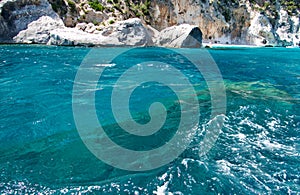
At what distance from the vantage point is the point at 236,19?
200ft

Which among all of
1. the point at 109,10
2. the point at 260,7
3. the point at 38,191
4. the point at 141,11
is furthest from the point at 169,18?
the point at 38,191

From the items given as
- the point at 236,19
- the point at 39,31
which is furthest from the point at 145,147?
the point at 236,19

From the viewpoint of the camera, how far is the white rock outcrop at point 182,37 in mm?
37688

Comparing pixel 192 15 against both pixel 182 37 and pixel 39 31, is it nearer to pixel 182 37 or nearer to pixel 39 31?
pixel 182 37

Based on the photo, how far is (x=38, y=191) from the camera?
3.95 meters

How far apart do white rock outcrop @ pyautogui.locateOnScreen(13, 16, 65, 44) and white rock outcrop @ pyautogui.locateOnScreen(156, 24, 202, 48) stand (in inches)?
667

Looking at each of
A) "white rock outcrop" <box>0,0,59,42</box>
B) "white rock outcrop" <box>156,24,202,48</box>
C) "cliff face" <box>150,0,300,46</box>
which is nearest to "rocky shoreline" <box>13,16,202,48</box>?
"white rock outcrop" <box>156,24,202,48</box>

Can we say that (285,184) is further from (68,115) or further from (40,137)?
(68,115)

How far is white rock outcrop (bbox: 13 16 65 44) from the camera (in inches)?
1310

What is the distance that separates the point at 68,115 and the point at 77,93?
268 cm

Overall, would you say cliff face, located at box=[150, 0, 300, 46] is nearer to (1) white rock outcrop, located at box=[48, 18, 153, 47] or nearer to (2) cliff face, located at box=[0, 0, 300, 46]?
(2) cliff face, located at box=[0, 0, 300, 46]

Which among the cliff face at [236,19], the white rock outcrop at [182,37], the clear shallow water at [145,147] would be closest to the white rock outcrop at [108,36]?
the white rock outcrop at [182,37]

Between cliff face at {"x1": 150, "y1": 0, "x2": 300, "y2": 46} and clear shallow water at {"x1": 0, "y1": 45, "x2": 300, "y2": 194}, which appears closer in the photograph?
clear shallow water at {"x1": 0, "y1": 45, "x2": 300, "y2": 194}

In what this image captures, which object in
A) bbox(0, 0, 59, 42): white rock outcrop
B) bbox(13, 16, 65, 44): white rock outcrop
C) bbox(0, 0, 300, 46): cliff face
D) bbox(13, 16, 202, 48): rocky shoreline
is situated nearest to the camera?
bbox(13, 16, 202, 48): rocky shoreline
